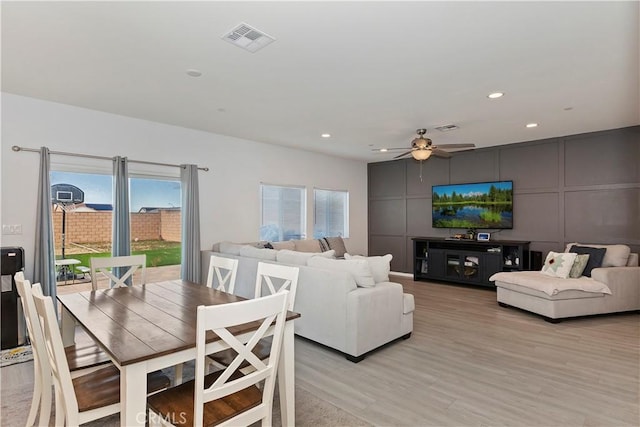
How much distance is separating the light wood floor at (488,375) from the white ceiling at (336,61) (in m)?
2.71

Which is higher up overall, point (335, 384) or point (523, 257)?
point (523, 257)

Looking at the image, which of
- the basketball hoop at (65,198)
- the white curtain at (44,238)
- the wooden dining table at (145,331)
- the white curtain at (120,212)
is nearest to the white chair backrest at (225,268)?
the wooden dining table at (145,331)

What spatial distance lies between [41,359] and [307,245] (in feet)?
15.9

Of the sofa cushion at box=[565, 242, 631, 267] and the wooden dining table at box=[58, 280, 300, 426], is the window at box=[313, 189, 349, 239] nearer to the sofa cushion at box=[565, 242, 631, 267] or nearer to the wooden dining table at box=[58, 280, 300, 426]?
the wooden dining table at box=[58, 280, 300, 426]

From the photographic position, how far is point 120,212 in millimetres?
4496

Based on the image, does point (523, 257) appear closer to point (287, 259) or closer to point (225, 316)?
point (287, 259)

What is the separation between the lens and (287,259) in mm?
4074

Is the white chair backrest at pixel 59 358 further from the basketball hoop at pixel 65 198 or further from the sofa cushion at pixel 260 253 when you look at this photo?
the basketball hoop at pixel 65 198

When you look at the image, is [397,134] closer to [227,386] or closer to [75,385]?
[227,386]

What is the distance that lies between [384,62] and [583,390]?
312 cm

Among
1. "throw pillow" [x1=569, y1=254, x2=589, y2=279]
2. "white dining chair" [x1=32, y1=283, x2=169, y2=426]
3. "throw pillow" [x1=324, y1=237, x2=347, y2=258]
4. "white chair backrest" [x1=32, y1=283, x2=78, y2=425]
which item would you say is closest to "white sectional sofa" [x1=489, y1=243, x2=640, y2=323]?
"throw pillow" [x1=569, y1=254, x2=589, y2=279]

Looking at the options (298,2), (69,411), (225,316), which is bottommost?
(69,411)

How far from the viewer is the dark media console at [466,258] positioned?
6.20 metres

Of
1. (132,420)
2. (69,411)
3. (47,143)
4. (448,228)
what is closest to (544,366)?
(132,420)
